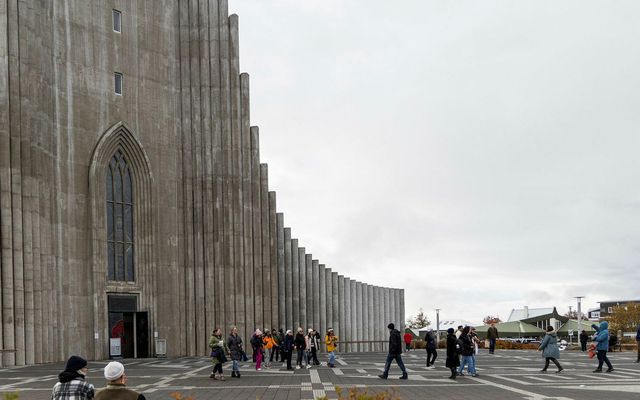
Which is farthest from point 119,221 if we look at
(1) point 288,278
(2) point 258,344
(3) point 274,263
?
(2) point 258,344

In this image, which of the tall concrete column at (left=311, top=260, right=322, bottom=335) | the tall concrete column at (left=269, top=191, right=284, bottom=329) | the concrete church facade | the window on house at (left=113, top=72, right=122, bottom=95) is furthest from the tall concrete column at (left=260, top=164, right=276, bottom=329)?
the window on house at (left=113, top=72, right=122, bottom=95)

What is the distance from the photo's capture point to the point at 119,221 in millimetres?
45375

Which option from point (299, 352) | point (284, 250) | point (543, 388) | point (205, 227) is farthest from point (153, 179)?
point (543, 388)

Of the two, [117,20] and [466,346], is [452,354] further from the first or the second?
[117,20]

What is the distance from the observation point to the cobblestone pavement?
20.3 m

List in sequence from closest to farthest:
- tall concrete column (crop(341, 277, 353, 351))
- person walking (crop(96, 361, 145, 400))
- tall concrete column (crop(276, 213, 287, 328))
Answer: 1. person walking (crop(96, 361, 145, 400))
2. tall concrete column (crop(276, 213, 287, 328))
3. tall concrete column (crop(341, 277, 353, 351))

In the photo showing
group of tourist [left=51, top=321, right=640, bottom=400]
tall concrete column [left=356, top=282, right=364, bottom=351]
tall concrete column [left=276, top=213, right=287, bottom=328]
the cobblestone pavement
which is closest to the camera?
group of tourist [left=51, top=321, right=640, bottom=400]

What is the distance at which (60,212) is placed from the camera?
41.3 meters

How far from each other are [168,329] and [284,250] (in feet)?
38.1

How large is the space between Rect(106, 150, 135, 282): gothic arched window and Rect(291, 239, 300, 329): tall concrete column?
1378 centimetres

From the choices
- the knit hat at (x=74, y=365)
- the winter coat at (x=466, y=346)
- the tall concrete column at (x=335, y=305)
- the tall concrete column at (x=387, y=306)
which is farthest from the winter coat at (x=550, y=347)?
the tall concrete column at (x=387, y=306)

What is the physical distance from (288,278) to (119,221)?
1420 cm

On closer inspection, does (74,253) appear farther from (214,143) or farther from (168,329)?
(214,143)

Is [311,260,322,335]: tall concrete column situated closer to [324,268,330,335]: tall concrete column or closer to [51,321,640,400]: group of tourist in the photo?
[324,268,330,335]: tall concrete column
